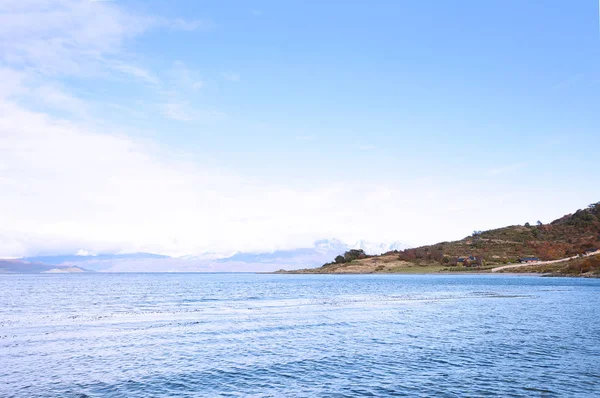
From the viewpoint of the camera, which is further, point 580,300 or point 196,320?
point 580,300

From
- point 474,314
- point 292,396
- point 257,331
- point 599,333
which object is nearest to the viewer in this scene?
point 292,396

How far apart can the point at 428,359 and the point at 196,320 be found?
3544cm

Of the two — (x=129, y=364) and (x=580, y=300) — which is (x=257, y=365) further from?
(x=580, y=300)

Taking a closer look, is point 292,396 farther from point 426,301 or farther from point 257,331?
point 426,301

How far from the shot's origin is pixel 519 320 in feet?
208

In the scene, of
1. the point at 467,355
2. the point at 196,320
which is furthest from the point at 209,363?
the point at 196,320

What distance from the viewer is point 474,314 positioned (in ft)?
236

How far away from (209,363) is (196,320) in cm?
2787

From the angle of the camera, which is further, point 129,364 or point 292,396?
point 129,364

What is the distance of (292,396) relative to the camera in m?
29.7

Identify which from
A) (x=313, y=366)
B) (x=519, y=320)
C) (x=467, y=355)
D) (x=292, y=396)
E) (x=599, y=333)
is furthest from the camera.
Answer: (x=519, y=320)

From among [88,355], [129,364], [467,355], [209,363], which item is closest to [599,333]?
[467,355]

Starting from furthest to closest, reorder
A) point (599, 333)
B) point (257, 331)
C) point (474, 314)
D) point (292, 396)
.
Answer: point (474, 314) → point (257, 331) → point (599, 333) → point (292, 396)

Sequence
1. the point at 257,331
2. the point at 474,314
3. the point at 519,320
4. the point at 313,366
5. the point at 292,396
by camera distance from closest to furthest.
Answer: the point at 292,396 → the point at 313,366 → the point at 257,331 → the point at 519,320 → the point at 474,314
